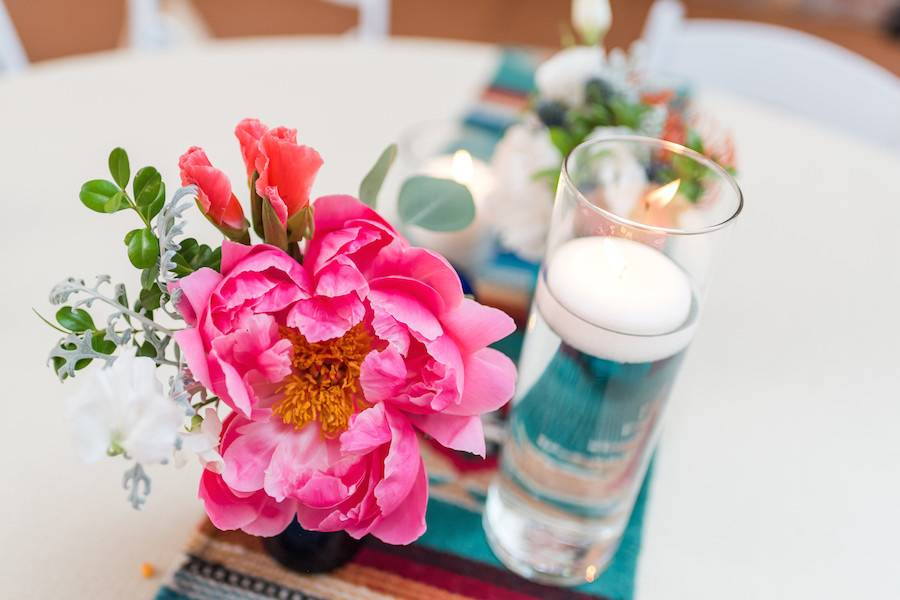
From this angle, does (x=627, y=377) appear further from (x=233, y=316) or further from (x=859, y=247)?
(x=859, y=247)

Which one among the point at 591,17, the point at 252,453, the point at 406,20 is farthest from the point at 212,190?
the point at 406,20

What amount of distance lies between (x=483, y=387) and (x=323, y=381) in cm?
7

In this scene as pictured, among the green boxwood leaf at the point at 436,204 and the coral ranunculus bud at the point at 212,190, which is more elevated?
the coral ranunculus bud at the point at 212,190

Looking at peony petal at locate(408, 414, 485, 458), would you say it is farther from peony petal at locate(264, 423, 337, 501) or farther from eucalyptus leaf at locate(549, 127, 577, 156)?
eucalyptus leaf at locate(549, 127, 577, 156)

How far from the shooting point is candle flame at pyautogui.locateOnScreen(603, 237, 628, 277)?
39cm

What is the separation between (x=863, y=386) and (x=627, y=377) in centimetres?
32

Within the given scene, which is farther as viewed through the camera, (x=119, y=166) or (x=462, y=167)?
(x=462, y=167)

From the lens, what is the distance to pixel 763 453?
54cm

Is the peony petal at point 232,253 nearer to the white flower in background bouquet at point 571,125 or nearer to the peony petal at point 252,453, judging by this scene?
the peony petal at point 252,453

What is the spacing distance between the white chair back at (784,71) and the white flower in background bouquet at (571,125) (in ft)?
1.24

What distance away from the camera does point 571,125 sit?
2.05ft

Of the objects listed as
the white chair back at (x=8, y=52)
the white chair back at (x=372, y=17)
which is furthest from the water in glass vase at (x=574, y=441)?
the white chair back at (x=372, y=17)

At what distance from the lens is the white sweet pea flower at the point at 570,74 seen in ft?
2.04

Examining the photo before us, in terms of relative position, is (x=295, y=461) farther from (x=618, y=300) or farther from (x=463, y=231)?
(x=463, y=231)
